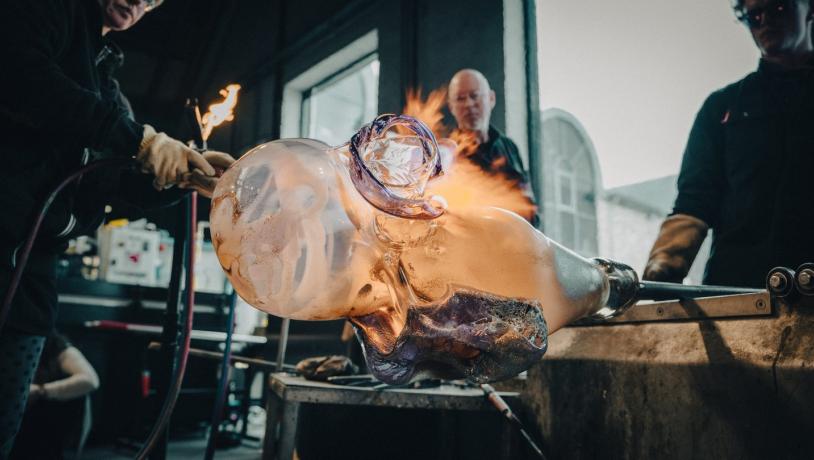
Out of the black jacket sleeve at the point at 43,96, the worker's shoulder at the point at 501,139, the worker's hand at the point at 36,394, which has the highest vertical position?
the worker's shoulder at the point at 501,139

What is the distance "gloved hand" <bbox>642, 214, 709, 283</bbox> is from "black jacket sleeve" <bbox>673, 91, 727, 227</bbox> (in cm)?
10

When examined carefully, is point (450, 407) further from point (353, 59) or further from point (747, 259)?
point (353, 59)

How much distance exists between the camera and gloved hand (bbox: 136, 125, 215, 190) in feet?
3.63

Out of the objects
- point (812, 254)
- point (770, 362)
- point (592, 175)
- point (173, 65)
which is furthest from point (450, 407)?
point (173, 65)

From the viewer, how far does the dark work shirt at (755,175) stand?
5.06 ft

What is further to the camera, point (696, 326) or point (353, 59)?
point (353, 59)

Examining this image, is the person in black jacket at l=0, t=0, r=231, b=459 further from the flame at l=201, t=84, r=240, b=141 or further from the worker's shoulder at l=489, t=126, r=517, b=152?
the worker's shoulder at l=489, t=126, r=517, b=152

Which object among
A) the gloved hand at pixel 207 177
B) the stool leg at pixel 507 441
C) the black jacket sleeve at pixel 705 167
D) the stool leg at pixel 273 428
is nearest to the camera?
the gloved hand at pixel 207 177

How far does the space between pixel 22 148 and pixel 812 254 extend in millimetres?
2301

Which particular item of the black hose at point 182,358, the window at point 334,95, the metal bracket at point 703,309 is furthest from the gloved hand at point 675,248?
the window at point 334,95

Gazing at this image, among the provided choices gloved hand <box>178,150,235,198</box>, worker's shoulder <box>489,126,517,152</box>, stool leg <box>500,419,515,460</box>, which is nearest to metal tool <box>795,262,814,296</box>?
stool leg <box>500,419,515,460</box>

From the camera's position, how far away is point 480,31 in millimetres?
3980

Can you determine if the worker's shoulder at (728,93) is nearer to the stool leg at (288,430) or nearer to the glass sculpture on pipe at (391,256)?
the glass sculpture on pipe at (391,256)

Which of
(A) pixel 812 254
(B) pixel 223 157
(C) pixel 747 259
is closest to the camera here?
(B) pixel 223 157
